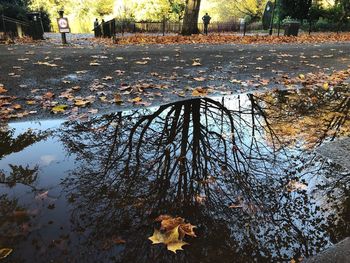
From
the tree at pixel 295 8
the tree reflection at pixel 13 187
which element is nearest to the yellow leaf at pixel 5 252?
the tree reflection at pixel 13 187

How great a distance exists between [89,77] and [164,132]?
326 centimetres

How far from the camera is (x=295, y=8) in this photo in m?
25.3

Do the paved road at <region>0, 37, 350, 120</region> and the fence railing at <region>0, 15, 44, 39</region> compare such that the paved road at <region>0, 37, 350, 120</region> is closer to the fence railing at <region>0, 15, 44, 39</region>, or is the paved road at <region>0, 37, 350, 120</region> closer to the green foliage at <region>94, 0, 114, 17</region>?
the fence railing at <region>0, 15, 44, 39</region>

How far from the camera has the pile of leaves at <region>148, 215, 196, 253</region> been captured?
237cm

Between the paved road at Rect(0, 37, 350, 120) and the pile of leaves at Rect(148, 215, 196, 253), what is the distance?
289 centimetres

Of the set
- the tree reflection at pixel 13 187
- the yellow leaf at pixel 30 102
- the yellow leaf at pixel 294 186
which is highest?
the yellow leaf at pixel 30 102

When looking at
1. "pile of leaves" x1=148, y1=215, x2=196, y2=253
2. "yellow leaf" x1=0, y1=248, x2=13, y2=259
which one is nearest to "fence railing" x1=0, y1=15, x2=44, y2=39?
"yellow leaf" x1=0, y1=248, x2=13, y2=259

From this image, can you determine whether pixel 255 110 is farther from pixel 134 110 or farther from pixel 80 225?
pixel 80 225

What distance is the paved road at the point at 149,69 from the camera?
19.7ft

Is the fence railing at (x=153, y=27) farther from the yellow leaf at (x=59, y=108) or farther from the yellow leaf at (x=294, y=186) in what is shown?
the yellow leaf at (x=294, y=186)

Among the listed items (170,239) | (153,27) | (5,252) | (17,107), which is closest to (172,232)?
(170,239)

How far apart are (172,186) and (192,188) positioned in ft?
0.64

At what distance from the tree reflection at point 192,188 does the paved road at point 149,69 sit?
1.17 meters

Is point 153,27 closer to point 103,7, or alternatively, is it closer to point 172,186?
point 103,7
